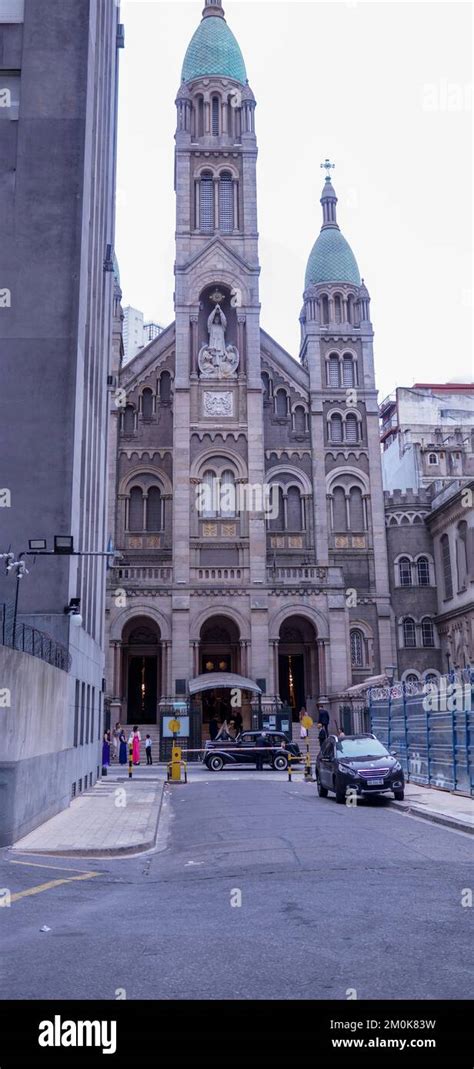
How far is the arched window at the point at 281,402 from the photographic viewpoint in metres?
54.3

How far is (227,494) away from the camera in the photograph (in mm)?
51156

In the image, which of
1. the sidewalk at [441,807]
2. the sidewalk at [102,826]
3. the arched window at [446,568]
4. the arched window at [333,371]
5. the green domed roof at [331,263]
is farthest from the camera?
the green domed roof at [331,263]

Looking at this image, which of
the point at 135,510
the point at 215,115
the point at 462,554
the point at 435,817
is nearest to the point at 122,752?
the point at 135,510

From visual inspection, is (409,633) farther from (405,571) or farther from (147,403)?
(147,403)

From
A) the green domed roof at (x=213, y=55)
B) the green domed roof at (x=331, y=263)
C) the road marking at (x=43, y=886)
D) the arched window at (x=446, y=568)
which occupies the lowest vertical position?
the road marking at (x=43, y=886)

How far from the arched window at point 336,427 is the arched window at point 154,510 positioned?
34.7 feet

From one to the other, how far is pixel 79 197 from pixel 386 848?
56.6ft

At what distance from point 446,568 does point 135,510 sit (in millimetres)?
17690

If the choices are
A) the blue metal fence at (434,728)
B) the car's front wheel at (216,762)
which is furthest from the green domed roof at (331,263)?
the blue metal fence at (434,728)

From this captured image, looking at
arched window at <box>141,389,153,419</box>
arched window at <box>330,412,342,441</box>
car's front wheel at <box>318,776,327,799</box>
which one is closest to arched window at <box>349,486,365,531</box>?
arched window at <box>330,412,342,441</box>

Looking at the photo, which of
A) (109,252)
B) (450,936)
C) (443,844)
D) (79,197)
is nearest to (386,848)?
(443,844)

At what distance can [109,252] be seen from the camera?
34750mm

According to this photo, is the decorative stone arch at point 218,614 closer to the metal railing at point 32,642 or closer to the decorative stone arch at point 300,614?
the decorative stone arch at point 300,614

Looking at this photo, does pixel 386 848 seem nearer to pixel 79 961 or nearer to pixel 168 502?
pixel 79 961
